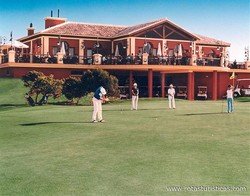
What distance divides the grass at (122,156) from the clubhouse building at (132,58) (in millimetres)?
22043

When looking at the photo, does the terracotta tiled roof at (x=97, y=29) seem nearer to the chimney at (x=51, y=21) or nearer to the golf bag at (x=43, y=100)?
the chimney at (x=51, y=21)

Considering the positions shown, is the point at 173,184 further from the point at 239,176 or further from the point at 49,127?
the point at 49,127

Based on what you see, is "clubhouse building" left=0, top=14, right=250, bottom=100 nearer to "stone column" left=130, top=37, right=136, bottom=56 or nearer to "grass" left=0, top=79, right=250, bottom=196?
"stone column" left=130, top=37, right=136, bottom=56

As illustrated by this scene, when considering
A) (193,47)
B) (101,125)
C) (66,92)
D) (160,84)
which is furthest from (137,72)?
(101,125)

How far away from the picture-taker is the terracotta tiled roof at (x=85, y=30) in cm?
4859

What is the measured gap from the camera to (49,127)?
20.2 m

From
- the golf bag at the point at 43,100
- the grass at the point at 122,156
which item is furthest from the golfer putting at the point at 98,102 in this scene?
the golf bag at the point at 43,100

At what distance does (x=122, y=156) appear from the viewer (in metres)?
13.4

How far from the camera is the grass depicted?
10367 mm

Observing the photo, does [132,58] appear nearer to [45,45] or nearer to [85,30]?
[85,30]

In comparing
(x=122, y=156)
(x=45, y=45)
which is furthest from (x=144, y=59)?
(x=122, y=156)

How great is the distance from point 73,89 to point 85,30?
47.9 ft

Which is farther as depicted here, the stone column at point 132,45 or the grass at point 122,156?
the stone column at point 132,45

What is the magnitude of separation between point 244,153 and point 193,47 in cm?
3803
